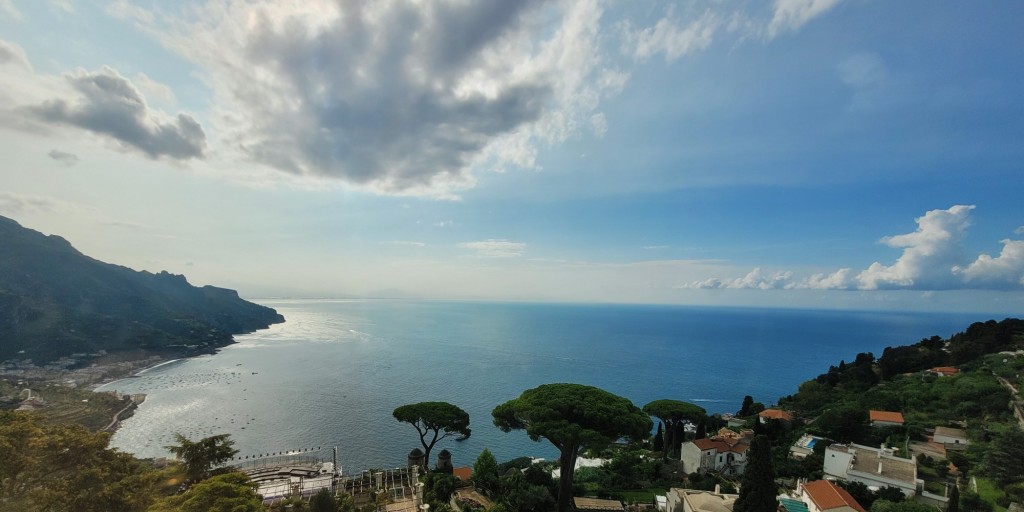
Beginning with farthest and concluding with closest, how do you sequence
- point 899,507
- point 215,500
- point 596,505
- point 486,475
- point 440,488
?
point 486,475 < point 596,505 < point 440,488 < point 899,507 < point 215,500

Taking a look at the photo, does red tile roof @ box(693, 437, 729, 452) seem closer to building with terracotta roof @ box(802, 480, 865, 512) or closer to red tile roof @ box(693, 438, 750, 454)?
red tile roof @ box(693, 438, 750, 454)

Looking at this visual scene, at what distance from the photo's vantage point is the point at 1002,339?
53219mm

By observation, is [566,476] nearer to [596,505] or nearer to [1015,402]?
[596,505]

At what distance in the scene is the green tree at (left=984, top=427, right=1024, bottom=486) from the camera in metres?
21.4

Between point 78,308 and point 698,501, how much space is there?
142093 millimetres

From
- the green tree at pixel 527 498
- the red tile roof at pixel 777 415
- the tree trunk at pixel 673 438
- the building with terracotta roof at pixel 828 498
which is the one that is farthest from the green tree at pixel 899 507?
the red tile roof at pixel 777 415

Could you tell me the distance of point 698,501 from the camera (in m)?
21.5

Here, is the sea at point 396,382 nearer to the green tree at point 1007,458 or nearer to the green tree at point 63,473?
the green tree at point 63,473

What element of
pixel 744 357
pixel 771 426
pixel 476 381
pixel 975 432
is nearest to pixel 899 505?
pixel 975 432

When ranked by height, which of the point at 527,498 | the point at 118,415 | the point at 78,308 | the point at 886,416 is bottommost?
the point at 118,415

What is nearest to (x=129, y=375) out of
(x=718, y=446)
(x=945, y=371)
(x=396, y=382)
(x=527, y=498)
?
(x=396, y=382)

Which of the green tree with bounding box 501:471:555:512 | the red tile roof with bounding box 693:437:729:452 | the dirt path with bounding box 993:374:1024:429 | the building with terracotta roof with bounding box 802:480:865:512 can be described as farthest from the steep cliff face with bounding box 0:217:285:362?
the dirt path with bounding box 993:374:1024:429

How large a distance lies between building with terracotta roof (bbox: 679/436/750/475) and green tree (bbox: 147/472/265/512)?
31.3 m

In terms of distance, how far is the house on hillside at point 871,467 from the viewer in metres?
24.2
